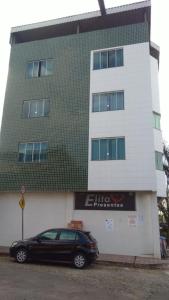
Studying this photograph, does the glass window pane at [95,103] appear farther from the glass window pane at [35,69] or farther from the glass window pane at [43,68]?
the glass window pane at [35,69]

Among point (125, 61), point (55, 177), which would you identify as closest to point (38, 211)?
point (55, 177)

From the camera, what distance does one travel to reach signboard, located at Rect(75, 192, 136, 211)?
17344 mm

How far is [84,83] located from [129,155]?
6.09 meters

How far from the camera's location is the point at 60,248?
42.8 feet

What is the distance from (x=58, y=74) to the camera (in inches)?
806

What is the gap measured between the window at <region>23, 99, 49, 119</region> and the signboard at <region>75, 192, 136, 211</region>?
6.30 meters

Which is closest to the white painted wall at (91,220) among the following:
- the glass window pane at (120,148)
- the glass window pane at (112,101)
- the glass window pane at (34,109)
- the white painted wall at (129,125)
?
the white painted wall at (129,125)

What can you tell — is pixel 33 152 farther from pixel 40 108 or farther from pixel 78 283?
pixel 78 283

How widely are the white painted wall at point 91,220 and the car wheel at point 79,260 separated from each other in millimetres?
4611

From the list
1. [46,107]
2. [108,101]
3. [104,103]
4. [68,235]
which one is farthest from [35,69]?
[68,235]

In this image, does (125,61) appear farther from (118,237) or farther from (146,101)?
(118,237)

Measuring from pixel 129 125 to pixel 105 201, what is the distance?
4996 mm

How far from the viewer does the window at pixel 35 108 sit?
2012 cm

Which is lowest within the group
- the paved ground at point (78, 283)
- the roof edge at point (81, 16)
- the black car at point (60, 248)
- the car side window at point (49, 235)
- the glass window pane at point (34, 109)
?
the paved ground at point (78, 283)
